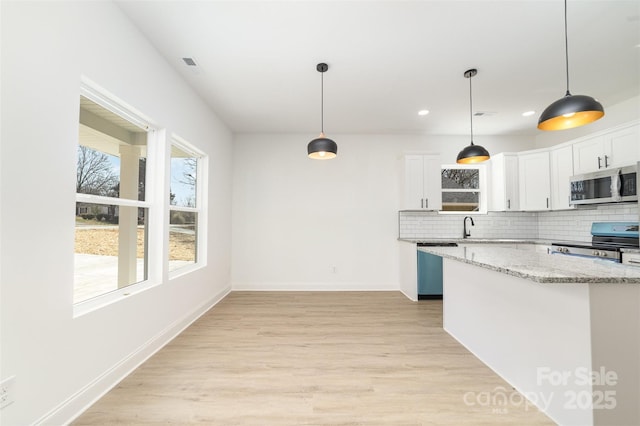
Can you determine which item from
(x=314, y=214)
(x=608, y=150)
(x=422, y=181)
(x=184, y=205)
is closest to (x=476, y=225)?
(x=422, y=181)

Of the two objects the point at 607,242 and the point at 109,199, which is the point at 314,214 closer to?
the point at 109,199

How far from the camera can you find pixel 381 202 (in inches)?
204

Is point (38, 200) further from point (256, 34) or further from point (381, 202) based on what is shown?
point (381, 202)

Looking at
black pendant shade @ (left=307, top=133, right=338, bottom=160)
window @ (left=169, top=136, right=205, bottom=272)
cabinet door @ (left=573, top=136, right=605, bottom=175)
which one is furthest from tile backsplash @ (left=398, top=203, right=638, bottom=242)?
window @ (left=169, top=136, right=205, bottom=272)

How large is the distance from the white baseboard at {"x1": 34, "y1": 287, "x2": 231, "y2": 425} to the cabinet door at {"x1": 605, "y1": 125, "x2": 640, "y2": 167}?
5528mm

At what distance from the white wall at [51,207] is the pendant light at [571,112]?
313 cm

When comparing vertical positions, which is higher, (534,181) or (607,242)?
(534,181)

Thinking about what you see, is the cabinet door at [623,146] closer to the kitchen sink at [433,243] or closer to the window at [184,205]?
the kitchen sink at [433,243]

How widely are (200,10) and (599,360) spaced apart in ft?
11.4

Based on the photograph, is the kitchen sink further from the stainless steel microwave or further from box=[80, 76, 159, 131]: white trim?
box=[80, 76, 159, 131]: white trim

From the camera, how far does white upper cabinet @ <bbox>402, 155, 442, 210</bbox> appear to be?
15.8ft

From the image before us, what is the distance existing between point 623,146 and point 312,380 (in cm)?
441

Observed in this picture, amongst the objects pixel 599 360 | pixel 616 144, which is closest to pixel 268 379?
pixel 599 360

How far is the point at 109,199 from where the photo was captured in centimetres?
214
